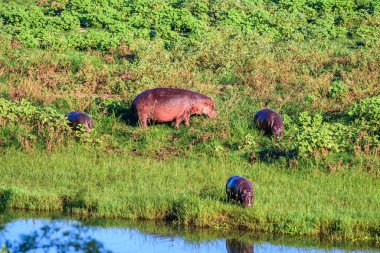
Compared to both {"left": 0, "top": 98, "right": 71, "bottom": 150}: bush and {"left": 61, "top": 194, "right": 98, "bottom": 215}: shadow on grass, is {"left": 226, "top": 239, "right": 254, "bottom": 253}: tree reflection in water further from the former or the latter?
{"left": 0, "top": 98, "right": 71, "bottom": 150}: bush

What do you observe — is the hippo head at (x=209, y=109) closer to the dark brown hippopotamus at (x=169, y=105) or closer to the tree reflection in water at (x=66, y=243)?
the dark brown hippopotamus at (x=169, y=105)

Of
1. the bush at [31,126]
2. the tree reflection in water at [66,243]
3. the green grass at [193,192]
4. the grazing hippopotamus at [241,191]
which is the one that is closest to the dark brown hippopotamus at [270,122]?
the green grass at [193,192]

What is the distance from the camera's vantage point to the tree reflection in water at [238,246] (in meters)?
10.6

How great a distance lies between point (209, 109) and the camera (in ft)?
51.8

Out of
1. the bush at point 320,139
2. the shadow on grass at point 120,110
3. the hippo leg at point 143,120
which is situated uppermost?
the shadow on grass at point 120,110

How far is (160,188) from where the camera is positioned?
12.6 m

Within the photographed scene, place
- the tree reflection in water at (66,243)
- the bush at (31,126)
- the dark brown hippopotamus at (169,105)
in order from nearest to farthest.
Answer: the tree reflection in water at (66,243) < the bush at (31,126) < the dark brown hippopotamus at (169,105)

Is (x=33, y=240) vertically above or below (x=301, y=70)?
below

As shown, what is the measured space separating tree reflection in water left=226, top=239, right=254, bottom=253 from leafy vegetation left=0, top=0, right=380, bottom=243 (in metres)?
0.48

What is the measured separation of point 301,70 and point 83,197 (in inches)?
313

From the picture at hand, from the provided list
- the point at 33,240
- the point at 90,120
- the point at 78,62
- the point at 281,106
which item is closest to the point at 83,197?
the point at 90,120

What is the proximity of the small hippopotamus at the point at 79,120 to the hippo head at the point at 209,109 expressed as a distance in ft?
7.23

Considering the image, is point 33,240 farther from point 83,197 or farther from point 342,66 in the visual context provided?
point 342,66

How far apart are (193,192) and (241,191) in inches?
38.9
